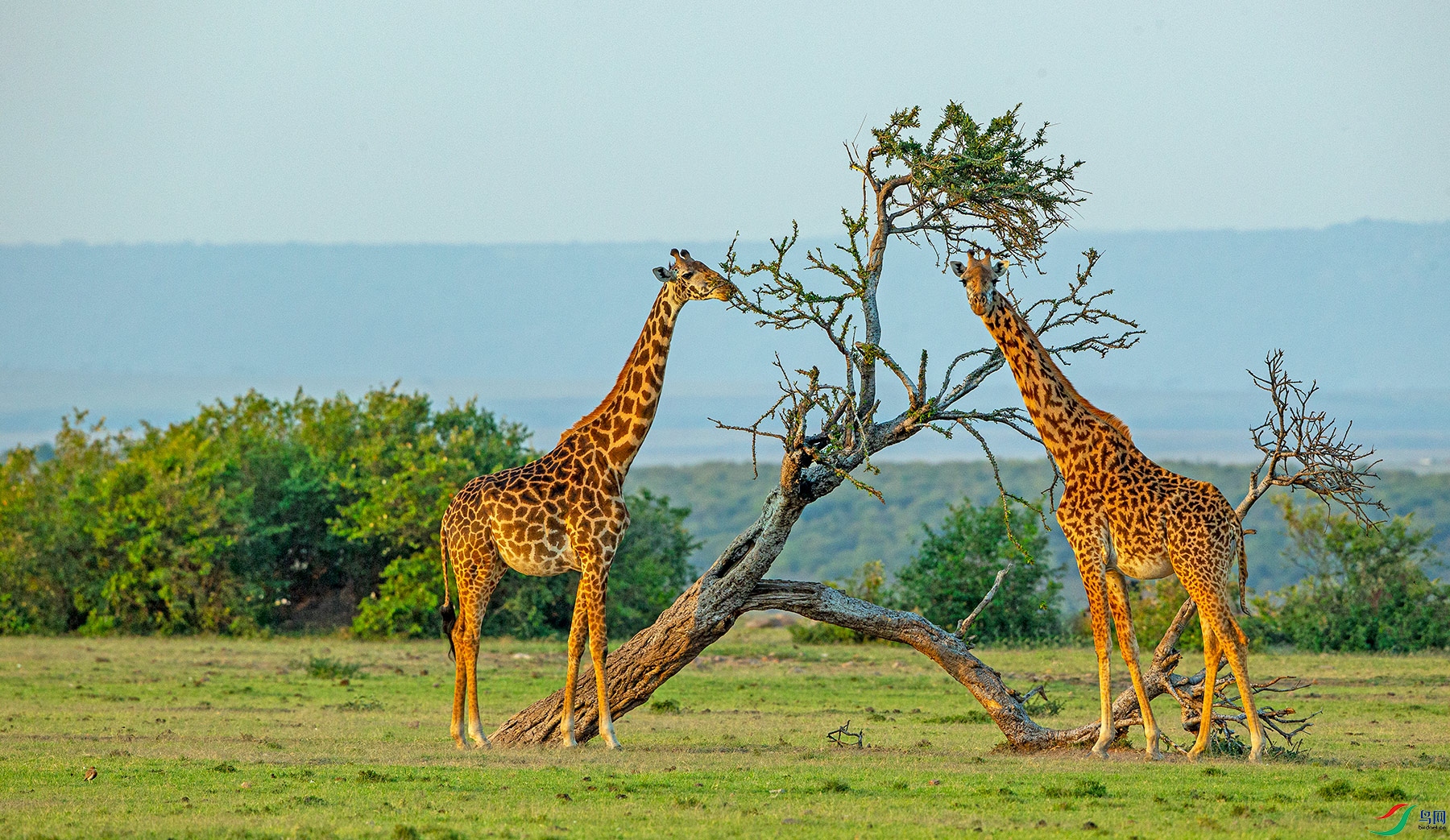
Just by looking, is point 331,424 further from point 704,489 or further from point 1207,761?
point 704,489

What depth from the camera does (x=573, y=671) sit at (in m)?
13.9

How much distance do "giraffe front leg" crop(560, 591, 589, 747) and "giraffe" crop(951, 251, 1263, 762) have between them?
4282 millimetres

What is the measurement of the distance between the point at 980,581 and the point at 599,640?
16.7 meters

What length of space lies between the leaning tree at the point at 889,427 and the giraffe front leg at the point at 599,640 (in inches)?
12.4

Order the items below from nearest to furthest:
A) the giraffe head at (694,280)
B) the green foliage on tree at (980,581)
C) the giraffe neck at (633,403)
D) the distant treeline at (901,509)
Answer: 1. the giraffe head at (694,280)
2. the giraffe neck at (633,403)
3. the green foliage on tree at (980,581)
4. the distant treeline at (901,509)

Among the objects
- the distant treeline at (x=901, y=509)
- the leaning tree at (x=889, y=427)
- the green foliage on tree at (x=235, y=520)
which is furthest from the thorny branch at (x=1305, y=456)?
the distant treeline at (x=901, y=509)

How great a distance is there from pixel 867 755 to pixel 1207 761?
3.00 m

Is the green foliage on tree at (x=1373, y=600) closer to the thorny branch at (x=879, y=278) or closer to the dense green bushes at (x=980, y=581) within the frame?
the dense green bushes at (x=980, y=581)

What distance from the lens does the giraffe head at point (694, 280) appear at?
538 inches

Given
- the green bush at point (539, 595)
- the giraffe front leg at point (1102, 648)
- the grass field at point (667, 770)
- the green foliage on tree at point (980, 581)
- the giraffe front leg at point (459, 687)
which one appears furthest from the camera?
the green bush at point (539, 595)

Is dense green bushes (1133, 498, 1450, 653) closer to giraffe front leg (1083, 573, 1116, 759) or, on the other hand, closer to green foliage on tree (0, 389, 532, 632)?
green foliage on tree (0, 389, 532, 632)

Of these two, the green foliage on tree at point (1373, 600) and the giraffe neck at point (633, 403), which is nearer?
the giraffe neck at point (633, 403)

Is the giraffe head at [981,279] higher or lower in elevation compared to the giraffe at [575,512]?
higher

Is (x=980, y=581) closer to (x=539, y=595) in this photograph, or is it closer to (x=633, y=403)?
(x=539, y=595)
